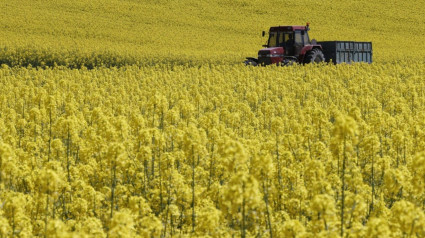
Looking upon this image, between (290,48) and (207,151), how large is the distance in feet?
67.6

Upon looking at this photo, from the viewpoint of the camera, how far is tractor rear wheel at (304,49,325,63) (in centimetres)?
2858

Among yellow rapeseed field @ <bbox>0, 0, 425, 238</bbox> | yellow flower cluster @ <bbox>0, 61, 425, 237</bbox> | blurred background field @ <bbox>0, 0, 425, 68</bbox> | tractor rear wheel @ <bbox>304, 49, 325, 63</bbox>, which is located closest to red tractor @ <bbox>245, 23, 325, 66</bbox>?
tractor rear wheel @ <bbox>304, 49, 325, 63</bbox>

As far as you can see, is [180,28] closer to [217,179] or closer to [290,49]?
[290,49]

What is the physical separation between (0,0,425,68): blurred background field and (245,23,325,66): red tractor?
22.2 feet

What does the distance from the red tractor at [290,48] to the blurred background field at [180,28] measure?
22.2 ft

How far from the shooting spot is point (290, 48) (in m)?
29.0

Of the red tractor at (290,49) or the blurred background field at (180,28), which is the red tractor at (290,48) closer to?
the red tractor at (290,49)

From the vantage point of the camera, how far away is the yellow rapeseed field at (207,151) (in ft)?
19.2

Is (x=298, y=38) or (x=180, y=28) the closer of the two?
(x=298, y=38)

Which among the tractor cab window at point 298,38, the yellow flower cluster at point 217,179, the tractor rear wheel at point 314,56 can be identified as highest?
the tractor cab window at point 298,38

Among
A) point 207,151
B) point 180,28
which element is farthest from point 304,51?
point 180,28

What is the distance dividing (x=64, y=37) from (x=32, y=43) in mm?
7017

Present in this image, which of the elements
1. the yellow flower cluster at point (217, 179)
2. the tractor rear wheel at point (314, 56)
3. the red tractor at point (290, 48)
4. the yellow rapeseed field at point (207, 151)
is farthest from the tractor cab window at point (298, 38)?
the yellow flower cluster at point (217, 179)

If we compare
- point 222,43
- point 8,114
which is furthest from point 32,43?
point 8,114
